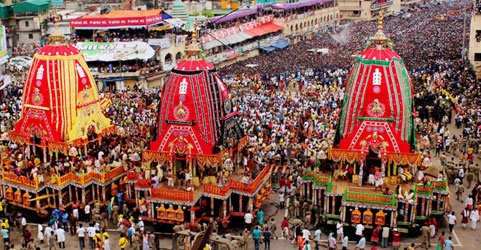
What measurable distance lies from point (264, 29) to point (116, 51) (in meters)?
24.5

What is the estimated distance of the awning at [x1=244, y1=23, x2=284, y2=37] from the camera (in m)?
72.0

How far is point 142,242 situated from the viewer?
995 inches

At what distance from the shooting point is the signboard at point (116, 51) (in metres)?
54.5

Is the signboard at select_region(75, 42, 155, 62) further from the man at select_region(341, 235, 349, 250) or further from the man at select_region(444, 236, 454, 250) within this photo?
the man at select_region(444, 236, 454, 250)

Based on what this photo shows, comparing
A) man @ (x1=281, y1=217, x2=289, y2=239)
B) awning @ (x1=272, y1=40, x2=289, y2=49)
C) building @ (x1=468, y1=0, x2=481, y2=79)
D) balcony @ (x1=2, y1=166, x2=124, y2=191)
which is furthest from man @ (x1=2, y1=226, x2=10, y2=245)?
awning @ (x1=272, y1=40, x2=289, y2=49)

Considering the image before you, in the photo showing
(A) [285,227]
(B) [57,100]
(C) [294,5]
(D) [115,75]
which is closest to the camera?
(A) [285,227]

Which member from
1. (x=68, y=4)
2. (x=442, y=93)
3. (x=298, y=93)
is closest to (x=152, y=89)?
(x=298, y=93)

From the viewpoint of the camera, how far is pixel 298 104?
147 ft

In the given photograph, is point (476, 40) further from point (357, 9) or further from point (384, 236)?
point (357, 9)

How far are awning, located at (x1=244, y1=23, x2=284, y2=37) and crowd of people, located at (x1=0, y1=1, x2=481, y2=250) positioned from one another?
3.21 meters

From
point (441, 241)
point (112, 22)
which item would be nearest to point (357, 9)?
point (112, 22)

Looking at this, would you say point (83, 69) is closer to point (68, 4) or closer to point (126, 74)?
point (126, 74)

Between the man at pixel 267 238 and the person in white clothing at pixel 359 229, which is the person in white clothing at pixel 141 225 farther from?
the person in white clothing at pixel 359 229

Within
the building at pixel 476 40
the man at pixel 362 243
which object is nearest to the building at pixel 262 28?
the building at pixel 476 40
